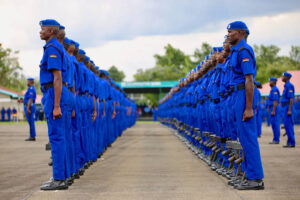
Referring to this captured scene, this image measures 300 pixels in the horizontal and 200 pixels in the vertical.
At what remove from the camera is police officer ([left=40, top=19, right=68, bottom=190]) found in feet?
22.9

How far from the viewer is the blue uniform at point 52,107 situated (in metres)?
7.01

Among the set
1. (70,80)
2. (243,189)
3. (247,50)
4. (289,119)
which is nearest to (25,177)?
(70,80)

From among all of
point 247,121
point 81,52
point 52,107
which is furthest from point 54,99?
point 81,52

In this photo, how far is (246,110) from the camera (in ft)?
22.5

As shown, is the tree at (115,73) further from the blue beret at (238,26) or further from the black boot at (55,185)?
the black boot at (55,185)

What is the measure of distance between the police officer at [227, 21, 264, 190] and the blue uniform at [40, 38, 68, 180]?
8.64 ft

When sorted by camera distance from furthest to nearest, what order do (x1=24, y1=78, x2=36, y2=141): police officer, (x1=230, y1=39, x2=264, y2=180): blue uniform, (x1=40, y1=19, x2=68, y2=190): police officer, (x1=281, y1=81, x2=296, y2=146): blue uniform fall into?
(x1=24, y1=78, x2=36, y2=141): police officer, (x1=281, y1=81, x2=296, y2=146): blue uniform, (x1=40, y1=19, x2=68, y2=190): police officer, (x1=230, y1=39, x2=264, y2=180): blue uniform

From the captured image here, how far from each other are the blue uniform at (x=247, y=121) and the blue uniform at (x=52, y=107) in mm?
2653

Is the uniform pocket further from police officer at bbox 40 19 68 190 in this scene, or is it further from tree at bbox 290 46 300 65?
tree at bbox 290 46 300 65

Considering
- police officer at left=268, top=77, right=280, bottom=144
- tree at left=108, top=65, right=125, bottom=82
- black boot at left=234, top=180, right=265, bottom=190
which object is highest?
tree at left=108, top=65, right=125, bottom=82

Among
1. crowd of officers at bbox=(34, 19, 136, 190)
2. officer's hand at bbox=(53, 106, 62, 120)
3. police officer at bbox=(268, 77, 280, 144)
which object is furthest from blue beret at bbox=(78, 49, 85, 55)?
police officer at bbox=(268, 77, 280, 144)

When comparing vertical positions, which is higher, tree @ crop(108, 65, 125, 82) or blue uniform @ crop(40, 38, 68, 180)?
tree @ crop(108, 65, 125, 82)

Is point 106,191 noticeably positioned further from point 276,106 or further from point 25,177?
point 276,106

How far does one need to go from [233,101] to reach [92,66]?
5452mm
